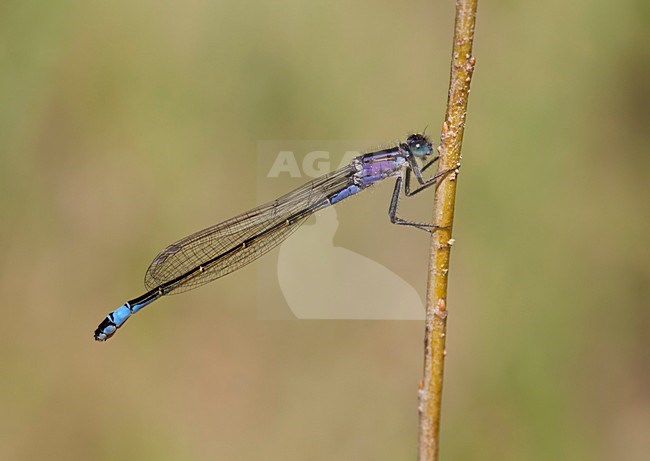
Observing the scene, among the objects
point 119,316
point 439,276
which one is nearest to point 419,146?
point 439,276

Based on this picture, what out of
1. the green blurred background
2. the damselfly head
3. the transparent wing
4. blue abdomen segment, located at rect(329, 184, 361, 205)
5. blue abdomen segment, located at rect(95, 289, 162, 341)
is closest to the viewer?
the damselfly head

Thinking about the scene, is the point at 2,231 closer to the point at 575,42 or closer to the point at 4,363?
the point at 4,363

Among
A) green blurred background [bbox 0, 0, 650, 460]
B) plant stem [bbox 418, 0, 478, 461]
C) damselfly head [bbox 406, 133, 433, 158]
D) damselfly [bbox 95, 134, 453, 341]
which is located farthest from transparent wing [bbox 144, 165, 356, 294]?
plant stem [bbox 418, 0, 478, 461]

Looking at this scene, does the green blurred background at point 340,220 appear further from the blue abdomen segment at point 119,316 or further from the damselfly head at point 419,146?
the damselfly head at point 419,146

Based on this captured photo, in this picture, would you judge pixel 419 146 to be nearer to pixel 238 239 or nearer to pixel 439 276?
pixel 238 239

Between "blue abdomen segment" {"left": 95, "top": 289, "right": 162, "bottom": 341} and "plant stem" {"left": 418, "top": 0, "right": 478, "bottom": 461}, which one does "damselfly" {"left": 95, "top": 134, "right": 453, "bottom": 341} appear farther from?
"plant stem" {"left": 418, "top": 0, "right": 478, "bottom": 461}

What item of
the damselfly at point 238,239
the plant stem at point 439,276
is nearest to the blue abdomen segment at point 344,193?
the damselfly at point 238,239
